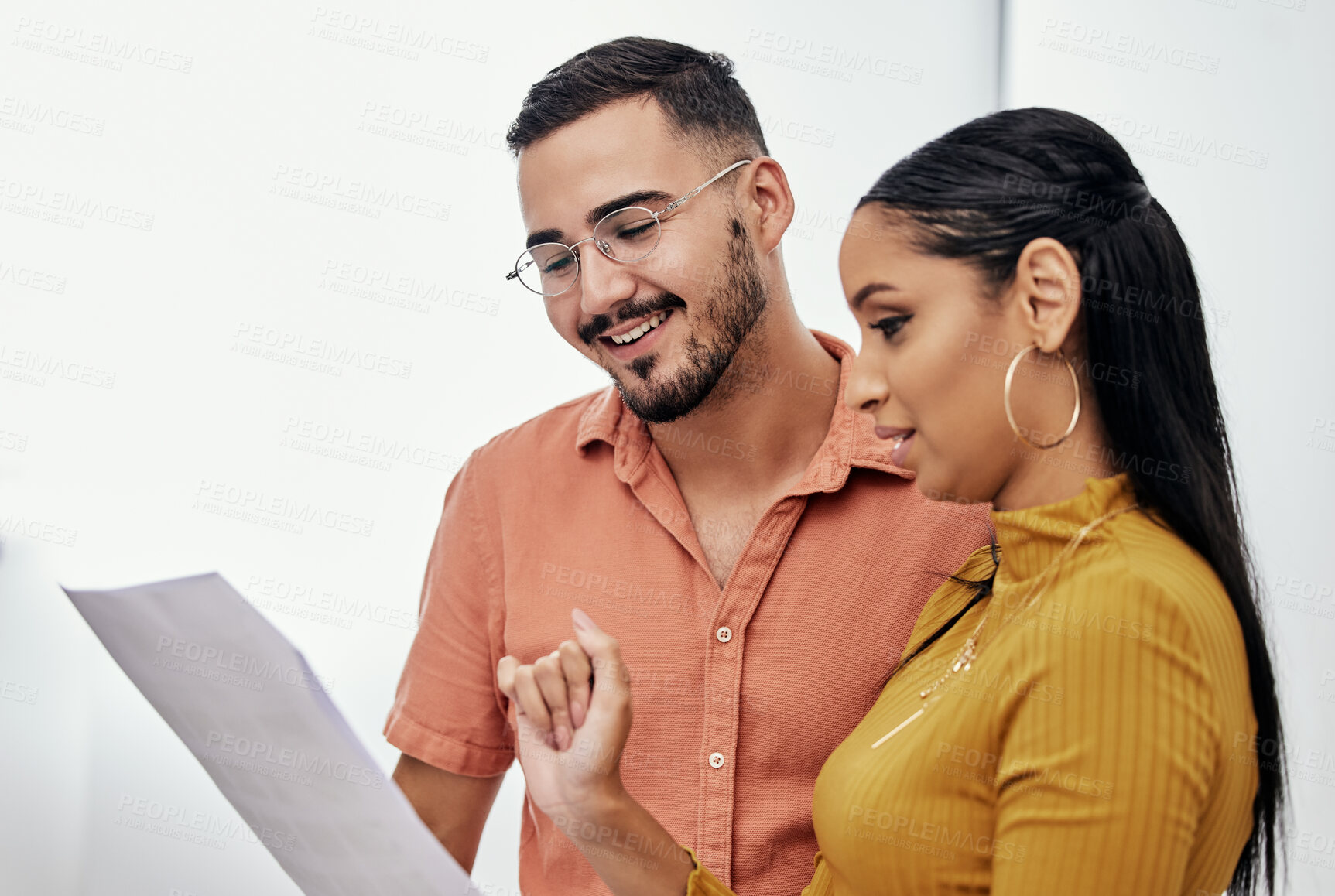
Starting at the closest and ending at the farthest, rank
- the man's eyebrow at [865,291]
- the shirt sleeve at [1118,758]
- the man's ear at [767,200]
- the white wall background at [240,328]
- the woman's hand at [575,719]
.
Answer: the shirt sleeve at [1118,758]
the man's eyebrow at [865,291]
the woman's hand at [575,719]
the man's ear at [767,200]
the white wall background at [240,328]

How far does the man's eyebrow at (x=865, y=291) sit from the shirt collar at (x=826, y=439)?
1.24 feet

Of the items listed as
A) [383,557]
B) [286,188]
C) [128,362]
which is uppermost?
[286,188]

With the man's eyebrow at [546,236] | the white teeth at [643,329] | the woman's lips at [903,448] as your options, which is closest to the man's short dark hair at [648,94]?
the man's eyebrow at [546,236]

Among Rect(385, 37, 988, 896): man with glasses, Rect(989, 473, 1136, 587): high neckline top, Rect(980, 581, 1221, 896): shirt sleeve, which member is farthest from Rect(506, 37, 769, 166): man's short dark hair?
Rect(980, 581, 1221, 896): shirt sleeve

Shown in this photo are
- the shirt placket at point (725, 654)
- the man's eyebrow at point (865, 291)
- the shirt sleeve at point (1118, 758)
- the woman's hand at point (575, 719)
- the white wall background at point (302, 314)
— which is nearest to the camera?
the shirt sleeve at point (1118, 758)

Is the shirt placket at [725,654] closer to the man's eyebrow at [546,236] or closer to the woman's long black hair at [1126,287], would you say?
the man's eyebrow at [546,236]

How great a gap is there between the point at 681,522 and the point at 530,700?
16.5 inches

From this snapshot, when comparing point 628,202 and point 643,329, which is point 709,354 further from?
point 628,202

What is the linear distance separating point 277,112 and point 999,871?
1.97 metres

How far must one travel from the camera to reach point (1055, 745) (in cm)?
76

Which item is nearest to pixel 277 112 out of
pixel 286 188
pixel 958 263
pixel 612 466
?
pixel 286 188

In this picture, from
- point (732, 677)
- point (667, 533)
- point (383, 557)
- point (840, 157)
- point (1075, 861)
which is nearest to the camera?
point (1075, 861)

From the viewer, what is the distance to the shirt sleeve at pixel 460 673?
1401 mm

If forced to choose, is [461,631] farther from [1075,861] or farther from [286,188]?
[286,188]
